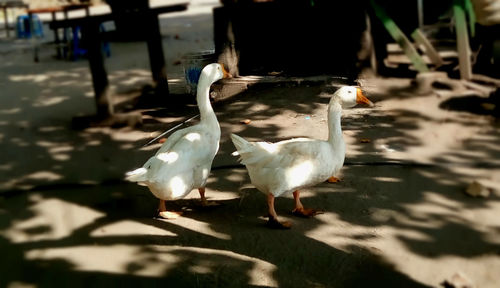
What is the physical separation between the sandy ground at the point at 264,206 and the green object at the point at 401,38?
0.34 meters

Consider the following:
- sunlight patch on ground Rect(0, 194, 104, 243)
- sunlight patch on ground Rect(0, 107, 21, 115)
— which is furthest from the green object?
sunlight patch on ground Rect(0, 107, 21, 115)

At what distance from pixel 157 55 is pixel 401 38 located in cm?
322

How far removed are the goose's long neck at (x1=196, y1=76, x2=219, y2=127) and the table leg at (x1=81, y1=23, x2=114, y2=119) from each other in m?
2.64

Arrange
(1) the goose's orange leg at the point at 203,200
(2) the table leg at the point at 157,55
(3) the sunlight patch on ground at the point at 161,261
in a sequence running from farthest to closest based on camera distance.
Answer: (2) the table leg at the point at 157,55 → (1) the goose's orange leg at the point at 203,200 → (3) the sunlight patch on ground at the point at 161,261

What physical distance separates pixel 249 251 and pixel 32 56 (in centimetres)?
977

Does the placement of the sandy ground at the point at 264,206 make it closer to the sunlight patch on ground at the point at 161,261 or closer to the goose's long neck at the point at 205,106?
the sunlight patch on ground at the point at 161,261

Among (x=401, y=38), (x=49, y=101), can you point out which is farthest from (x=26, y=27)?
(x=401, y=38)

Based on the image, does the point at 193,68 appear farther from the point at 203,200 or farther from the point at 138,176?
the point at 138,176

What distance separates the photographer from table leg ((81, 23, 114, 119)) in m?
6.59

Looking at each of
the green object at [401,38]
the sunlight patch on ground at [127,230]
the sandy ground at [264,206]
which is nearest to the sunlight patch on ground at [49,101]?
the sandy ground at [264,206]

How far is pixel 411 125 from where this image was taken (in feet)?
18.7

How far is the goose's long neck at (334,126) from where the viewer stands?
3945 mm

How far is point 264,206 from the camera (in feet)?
13.9

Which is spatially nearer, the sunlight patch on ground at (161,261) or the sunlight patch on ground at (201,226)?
the sunlight patch on ground at (161,261)
